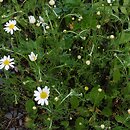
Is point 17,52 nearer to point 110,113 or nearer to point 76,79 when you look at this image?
point 76,79

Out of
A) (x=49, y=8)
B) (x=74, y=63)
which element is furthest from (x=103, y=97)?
(x=49, y=8)

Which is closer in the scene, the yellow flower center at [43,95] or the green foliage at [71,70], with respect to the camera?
the yellow flower center at [43,95]

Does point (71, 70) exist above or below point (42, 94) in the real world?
above

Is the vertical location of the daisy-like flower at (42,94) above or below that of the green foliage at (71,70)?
below

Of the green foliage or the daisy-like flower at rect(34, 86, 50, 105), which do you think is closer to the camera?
the daisy-like flower at rect(34, 86, 50, 105)

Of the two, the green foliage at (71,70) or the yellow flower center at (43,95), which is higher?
the green foliage at (71,70)

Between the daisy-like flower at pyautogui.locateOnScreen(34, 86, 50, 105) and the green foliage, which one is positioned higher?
the green foliage

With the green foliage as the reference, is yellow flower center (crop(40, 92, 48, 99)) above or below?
below

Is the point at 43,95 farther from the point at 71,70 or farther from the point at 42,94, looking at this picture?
the point at 71,70

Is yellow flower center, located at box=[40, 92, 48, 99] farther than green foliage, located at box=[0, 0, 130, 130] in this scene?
No

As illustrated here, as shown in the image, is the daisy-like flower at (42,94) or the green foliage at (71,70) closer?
the daisy-like flower at (42,94)

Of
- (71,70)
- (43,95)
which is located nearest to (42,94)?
(43,95)
